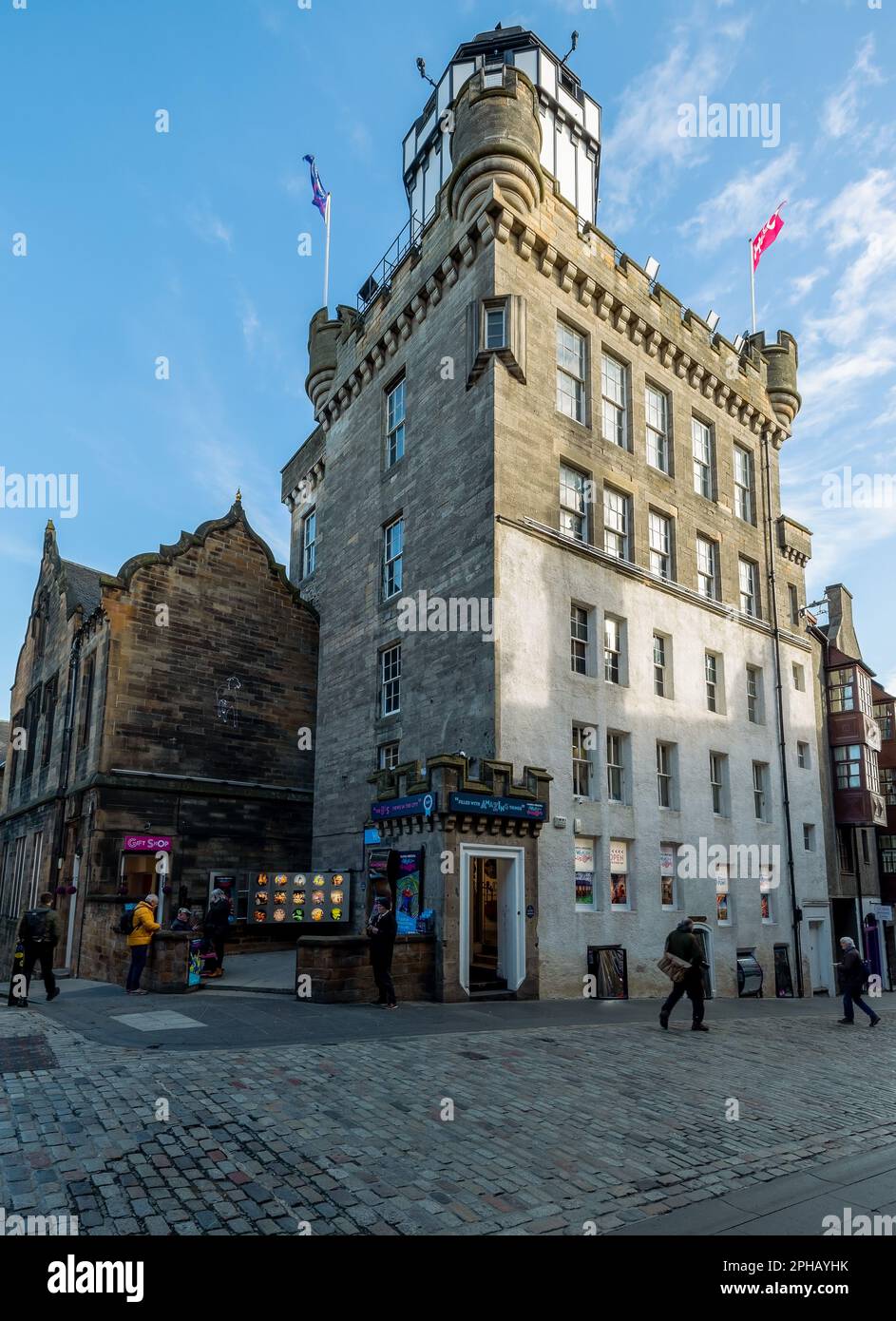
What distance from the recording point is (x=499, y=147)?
22.5 m

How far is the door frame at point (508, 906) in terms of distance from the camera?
673 inches

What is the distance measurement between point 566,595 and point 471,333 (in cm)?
717

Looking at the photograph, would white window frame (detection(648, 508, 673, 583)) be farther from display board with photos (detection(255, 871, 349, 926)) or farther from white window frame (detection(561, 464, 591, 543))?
display board with photos (detection(255, 871, 349, 926))

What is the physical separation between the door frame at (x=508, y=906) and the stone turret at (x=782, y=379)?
22.4 metres

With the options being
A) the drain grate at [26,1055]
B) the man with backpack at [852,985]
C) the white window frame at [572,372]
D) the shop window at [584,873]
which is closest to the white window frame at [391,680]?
the shop window at [584,873]

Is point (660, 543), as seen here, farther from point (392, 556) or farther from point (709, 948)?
point (709, 948)

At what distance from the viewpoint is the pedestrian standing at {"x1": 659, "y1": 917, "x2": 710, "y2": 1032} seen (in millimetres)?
14867

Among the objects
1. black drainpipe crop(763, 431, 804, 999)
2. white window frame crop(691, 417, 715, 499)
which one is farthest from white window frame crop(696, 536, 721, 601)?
black drainpipe crop(763, 431, 804, 999)

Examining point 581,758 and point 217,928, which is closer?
point 217,928

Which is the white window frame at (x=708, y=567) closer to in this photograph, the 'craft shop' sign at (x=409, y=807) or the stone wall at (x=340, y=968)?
the 'craft shop' sign at (x=409, y=807)

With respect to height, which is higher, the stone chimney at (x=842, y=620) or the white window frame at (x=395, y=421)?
the white window frame at (x=395, y=421)

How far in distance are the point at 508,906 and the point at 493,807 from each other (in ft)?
7.97

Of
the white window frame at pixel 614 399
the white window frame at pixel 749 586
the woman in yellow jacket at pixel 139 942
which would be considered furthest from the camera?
the white window frame at pixel 749 586

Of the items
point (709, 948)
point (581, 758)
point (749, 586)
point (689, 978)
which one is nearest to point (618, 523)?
point (581, 758)
